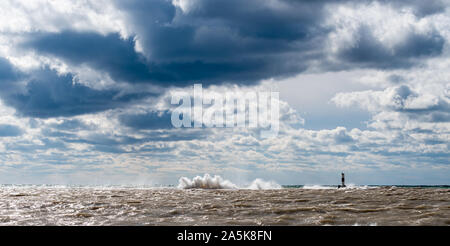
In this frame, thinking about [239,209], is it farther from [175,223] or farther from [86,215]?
[86,215]

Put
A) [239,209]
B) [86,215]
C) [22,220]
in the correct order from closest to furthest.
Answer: [22,220]
[86,215]
[239,209]

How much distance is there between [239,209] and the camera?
1895cm

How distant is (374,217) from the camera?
1551 cm

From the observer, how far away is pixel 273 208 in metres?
19.0
